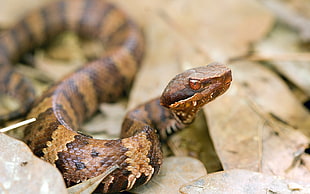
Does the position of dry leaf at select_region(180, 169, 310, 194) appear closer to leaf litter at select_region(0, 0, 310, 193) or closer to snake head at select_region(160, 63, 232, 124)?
leaf litter at select_region(0, 0, 310, 193)

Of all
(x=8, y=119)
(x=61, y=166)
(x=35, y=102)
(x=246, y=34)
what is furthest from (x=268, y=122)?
(x=8, y=119)

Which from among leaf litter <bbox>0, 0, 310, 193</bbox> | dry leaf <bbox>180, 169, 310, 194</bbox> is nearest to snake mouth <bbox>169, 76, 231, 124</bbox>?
leaf litter <bbox>0, 0, 310, 193</bbox>

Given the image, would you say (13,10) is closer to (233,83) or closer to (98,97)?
(98,97)

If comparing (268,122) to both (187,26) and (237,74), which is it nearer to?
(237,74)

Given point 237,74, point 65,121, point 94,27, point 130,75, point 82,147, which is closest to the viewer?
point 82,147

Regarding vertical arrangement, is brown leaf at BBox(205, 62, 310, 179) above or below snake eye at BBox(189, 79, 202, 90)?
below

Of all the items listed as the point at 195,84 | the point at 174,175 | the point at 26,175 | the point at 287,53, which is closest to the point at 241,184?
the point at 174,175

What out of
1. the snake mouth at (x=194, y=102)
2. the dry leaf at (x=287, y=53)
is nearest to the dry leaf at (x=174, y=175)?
the snake mouth at (x=194, y=102)
